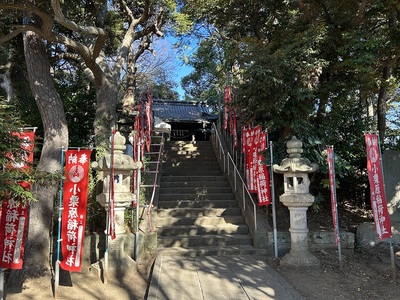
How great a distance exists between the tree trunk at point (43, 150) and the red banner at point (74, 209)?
0.27 meters

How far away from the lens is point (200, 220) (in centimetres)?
750

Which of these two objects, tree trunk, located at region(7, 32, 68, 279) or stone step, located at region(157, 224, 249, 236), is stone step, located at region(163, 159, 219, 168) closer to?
stone step, located at region(157, 224, 249, 236)

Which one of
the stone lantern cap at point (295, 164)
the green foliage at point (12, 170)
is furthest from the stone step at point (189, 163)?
the green foliage at point (12, 170)

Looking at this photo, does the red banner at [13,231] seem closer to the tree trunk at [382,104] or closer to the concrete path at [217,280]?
the concrete path at [217,280]

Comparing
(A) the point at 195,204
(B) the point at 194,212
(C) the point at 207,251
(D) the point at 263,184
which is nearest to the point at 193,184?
(A) the point at 195,204

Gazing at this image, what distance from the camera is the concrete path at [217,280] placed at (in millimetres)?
4621

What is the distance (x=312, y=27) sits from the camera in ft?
23.0

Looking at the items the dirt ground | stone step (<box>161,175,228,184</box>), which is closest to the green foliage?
the dirt ground

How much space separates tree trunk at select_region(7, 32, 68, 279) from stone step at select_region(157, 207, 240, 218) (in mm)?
2698

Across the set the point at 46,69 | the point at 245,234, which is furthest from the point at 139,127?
the point at 245,234

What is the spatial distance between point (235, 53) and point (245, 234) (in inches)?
164

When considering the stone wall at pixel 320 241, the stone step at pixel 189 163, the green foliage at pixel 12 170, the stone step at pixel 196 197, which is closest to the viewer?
the green foliage at pixel 12 170

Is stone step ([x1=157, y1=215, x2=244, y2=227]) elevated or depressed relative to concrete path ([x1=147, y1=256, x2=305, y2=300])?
elevated

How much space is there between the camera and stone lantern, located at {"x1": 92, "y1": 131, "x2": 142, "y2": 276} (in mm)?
5625
